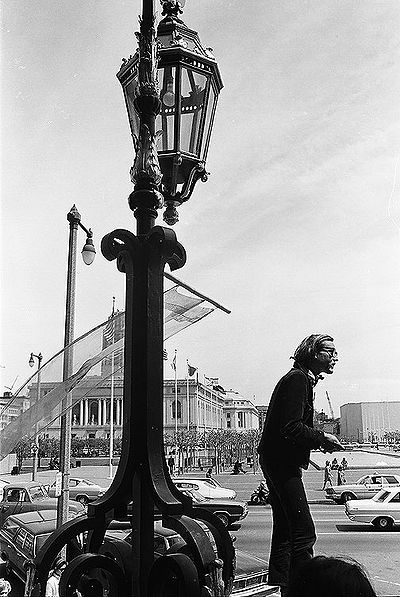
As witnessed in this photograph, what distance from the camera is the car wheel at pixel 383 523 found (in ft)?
54.2

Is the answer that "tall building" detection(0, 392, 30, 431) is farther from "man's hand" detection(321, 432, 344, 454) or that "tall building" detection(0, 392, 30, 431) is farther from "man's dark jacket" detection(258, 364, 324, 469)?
"man's hand" detection(321, 432, 344, 454)

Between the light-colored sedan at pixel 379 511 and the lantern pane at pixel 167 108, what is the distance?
619 inches

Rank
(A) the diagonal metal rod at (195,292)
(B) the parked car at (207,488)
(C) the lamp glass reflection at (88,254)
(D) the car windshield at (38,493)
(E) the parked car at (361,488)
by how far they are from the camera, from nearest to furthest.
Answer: (A) the diagonal metal rod at (195,292), (C) the lamp glass reflection at (88,254), (D) the car windshield at (38,493), (B) the parked car at (207,488), (E) the parked car at (361,488)

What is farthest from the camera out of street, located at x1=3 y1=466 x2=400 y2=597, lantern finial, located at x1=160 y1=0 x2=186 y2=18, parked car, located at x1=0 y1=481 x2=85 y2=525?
parked car, located at x1=0 y1=481 x2=85 y2=525

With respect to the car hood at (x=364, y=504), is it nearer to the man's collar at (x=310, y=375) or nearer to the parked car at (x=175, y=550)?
the parked car at (x=175, y=550)

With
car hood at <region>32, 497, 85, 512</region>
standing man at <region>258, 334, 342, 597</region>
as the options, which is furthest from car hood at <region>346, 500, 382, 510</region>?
standing man at <region>258, 334, 342, 597</region>

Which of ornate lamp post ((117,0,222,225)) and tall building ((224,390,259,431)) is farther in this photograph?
tall building ((224,390,259,431))

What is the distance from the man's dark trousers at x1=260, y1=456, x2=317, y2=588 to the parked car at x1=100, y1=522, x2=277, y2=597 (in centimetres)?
13

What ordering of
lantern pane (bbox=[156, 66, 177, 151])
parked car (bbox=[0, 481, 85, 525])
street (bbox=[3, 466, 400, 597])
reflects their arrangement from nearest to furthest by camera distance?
lantern pane (bbox=[156, 66, 177, 151]) → street (bbox=[3, 466, 400, 597]) → parked car (bbox=[0, 481, 85, 525])

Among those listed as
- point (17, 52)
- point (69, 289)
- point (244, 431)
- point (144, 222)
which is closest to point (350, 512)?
point (69, 289)

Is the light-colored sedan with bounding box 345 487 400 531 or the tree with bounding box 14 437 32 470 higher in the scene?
the tree with bounding box 14 437 32 470

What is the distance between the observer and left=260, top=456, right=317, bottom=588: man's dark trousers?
7.81ft

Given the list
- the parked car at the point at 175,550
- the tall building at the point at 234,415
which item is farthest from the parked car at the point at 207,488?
the tall building at the point at 234,415

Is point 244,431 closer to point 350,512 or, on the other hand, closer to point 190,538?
point 350,512
